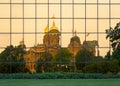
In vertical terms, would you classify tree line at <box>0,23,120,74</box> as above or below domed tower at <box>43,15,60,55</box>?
below

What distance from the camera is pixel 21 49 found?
46094 millimetres

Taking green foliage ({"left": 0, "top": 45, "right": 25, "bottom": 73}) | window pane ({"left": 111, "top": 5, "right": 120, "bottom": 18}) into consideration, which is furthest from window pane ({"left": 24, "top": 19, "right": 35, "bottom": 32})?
window pane ({"left": 111, "top": 5, "right": 120, "bottom": 18})

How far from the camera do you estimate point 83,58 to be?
152ft

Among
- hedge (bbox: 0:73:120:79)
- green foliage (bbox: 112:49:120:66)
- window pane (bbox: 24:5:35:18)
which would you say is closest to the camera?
hedge (bbox: 0:73:120:79)

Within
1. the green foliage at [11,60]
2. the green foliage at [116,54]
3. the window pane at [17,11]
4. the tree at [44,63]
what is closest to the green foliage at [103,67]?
the green foliage at [116,54]

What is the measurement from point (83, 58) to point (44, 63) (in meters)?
3.98

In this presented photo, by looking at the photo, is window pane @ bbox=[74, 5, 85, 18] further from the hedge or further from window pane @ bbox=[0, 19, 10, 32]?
window pane @ bbox=[0, 19, 10, 32]

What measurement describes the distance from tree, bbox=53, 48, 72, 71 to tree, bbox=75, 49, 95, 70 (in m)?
0.90

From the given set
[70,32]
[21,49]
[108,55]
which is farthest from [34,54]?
[108,55]

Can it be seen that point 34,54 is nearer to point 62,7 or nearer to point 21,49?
point 21,49

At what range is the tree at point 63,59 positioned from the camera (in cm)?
4600

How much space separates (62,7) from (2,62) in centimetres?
838

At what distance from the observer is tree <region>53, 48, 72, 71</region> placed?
151 ft

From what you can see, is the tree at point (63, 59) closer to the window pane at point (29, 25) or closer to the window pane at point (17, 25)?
the window pane at point (29, 25)
